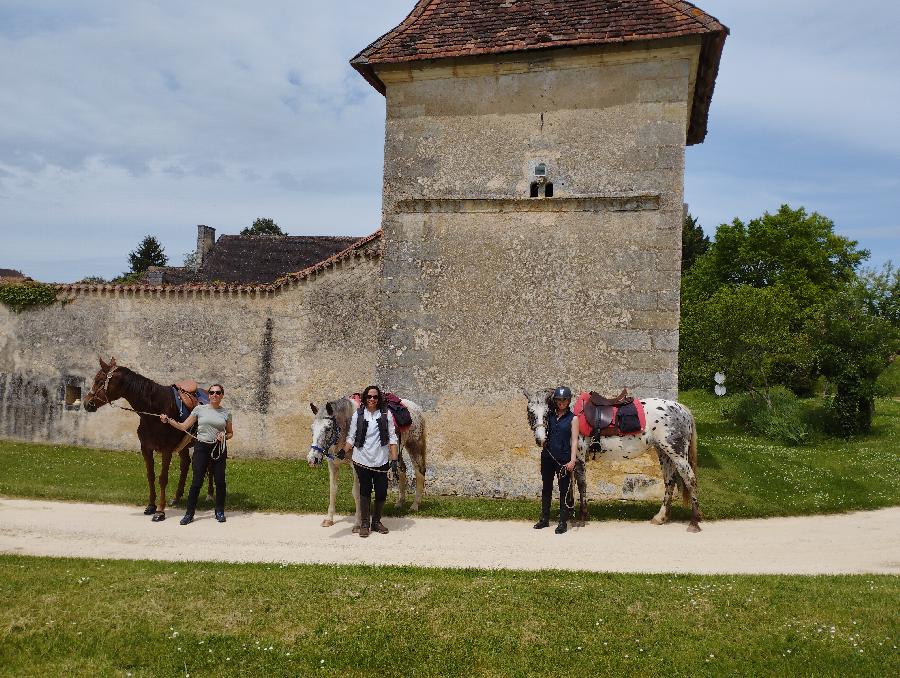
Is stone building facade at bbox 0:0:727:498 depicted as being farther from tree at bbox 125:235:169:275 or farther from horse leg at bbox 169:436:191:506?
tree at bbox 125:235:169:275

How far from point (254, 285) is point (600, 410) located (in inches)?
328

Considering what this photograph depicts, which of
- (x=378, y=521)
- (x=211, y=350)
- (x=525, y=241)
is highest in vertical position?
(x=525, y=241)

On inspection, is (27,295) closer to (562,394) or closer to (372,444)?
(372,444)

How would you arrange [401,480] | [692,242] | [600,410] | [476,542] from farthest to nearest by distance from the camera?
[692,242] < [401,480] < [600,410] < [476,542]

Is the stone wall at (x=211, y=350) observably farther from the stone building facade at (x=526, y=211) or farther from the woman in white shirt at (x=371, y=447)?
the woman in white shirt at (x=371, y=447)

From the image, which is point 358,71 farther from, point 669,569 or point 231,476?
point 669,569

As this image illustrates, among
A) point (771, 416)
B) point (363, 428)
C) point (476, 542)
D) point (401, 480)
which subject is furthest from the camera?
point (771, 416)

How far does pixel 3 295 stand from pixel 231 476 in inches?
304

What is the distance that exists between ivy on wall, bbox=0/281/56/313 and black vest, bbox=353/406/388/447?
10.3m

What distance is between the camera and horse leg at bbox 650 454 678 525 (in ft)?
27.3

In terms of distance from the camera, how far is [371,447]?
7656mm

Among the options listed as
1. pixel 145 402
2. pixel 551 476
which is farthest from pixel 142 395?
pixel 551 476

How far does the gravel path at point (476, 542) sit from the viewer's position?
6.66 m

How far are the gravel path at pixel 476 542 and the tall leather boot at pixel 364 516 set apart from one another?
115 millimetres
